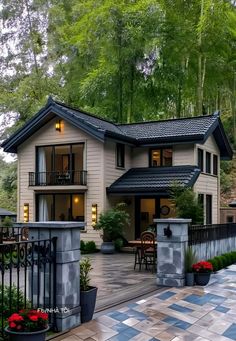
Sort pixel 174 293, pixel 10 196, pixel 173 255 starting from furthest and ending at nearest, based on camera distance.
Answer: pixel 10 196 → pixel 173 255 → pixel 174 293

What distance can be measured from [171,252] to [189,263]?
581mm

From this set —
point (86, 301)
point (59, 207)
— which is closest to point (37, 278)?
point (86, 301)

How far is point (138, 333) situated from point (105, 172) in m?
11.7

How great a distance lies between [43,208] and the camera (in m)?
18.6

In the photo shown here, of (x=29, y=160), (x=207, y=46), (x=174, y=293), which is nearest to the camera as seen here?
(x=174, y=293)

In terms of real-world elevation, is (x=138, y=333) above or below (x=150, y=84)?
below

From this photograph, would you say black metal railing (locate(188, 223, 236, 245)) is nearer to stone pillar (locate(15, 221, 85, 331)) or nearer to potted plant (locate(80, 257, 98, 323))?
potted plant (locate(80, 257, 98, 323))

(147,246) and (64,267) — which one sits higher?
(64,267)

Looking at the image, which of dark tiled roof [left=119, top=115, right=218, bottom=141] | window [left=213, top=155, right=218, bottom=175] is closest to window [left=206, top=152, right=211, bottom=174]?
window [left=213, top=155, right=218, bottom=175]

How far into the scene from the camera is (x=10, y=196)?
30.4 metres

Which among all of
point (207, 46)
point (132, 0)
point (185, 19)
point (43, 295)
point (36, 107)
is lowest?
point (43, 295)

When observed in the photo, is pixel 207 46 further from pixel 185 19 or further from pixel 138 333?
pixel 138 333

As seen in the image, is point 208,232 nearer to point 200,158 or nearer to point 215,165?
point 200,158

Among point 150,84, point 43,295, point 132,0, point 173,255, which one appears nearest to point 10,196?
point 150,84
